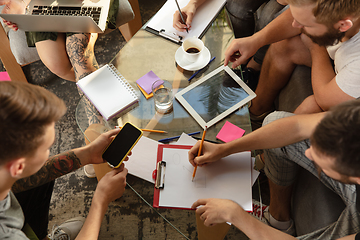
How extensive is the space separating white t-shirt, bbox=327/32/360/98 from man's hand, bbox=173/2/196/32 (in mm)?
780

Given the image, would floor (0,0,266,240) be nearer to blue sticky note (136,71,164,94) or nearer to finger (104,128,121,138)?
finger (104,128,121,138)

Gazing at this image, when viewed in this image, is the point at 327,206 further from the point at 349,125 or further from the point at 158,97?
the point at 158,97

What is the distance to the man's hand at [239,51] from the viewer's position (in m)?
1.43

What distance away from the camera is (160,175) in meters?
1.17

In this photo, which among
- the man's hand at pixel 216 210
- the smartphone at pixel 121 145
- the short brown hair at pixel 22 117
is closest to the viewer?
the short brown hair at pixel 22 117

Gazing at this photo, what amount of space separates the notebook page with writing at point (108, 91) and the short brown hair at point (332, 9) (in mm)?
Result: 930

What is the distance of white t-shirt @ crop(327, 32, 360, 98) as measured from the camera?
1192 mm

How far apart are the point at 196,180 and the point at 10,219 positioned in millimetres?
721

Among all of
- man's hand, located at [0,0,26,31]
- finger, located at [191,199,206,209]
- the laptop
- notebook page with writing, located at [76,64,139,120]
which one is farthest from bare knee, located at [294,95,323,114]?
man's hand, located at [0,0,26,31]

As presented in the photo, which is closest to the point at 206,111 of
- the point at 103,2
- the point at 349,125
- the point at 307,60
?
the point at 349,125

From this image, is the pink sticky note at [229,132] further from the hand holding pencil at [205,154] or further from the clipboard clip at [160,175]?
the clipboard clip at [160,175]

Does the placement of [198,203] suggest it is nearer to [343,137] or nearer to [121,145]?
[121,145]

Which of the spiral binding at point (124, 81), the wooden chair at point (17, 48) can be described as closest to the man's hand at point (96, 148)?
the spiral binding at point (124, 81)

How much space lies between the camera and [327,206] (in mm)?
1272
